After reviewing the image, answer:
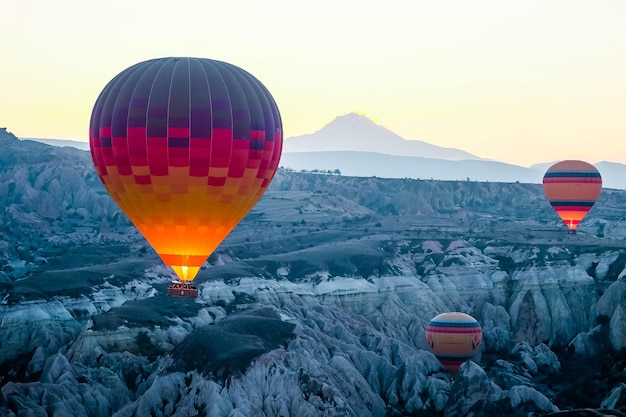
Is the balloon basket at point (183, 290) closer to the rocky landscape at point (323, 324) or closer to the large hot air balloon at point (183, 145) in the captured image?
the large hot air balloon at point (183, 145)

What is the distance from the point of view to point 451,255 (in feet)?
407

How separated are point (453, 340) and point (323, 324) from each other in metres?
10.9

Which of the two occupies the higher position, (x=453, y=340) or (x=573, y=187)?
(x=573, y=187)

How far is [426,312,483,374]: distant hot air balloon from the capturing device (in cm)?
9331

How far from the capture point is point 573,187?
415 ft

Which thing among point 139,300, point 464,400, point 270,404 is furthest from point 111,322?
point 464,400

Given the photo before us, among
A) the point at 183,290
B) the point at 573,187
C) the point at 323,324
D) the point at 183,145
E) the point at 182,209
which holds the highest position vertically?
the point at 183,145

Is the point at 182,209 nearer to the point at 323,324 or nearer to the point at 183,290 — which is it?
the point at 183,290

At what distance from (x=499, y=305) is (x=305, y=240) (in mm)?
32605

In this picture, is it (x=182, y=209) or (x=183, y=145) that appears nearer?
(x=183, y=145)

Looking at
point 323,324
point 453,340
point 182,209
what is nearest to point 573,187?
point 453,340

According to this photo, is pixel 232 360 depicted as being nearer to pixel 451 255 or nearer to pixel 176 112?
pixel 176 112

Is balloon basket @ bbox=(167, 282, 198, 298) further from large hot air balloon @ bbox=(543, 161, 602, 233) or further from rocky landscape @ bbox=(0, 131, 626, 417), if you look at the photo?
large hot air balloon @ bbox=(543, 161, 602, 233)

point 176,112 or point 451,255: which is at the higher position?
point 176,112
